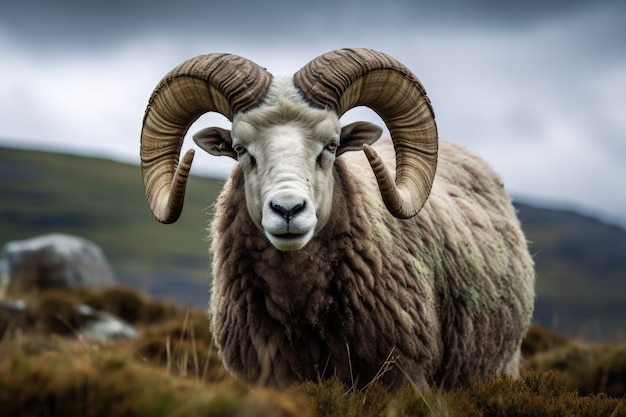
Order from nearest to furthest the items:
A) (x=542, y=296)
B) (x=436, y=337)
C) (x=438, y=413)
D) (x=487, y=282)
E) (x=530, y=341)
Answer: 1. (x=438, y=413)
2. (x=436, y=337)
3. (x=487, y=282)
4. (x=530, y=341)
5. (x=542, y=296)

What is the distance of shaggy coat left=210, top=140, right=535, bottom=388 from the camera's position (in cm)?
646

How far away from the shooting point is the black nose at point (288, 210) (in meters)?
5.39

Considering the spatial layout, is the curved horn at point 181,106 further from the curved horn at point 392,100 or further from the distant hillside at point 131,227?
the distant hillside at point 131,227

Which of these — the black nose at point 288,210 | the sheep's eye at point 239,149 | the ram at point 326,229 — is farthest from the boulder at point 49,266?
the black nose at point 288,210

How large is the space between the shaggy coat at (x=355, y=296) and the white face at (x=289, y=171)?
42 cm

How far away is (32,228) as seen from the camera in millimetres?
108125

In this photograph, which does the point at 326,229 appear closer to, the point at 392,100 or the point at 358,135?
the point at 358,135

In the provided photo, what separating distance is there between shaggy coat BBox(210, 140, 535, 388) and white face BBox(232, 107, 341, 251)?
420 mm

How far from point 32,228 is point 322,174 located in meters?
110

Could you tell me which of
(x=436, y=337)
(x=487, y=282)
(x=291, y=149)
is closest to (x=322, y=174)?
(x=291, y=149)

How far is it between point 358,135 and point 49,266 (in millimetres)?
16660

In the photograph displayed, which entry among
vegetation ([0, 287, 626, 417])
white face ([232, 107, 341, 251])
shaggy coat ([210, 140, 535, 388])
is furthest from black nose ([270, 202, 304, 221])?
vegetation ([0, 287, 626, 417])

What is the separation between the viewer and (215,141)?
6832mm

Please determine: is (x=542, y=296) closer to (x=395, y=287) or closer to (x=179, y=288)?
(x=179, y=288)
